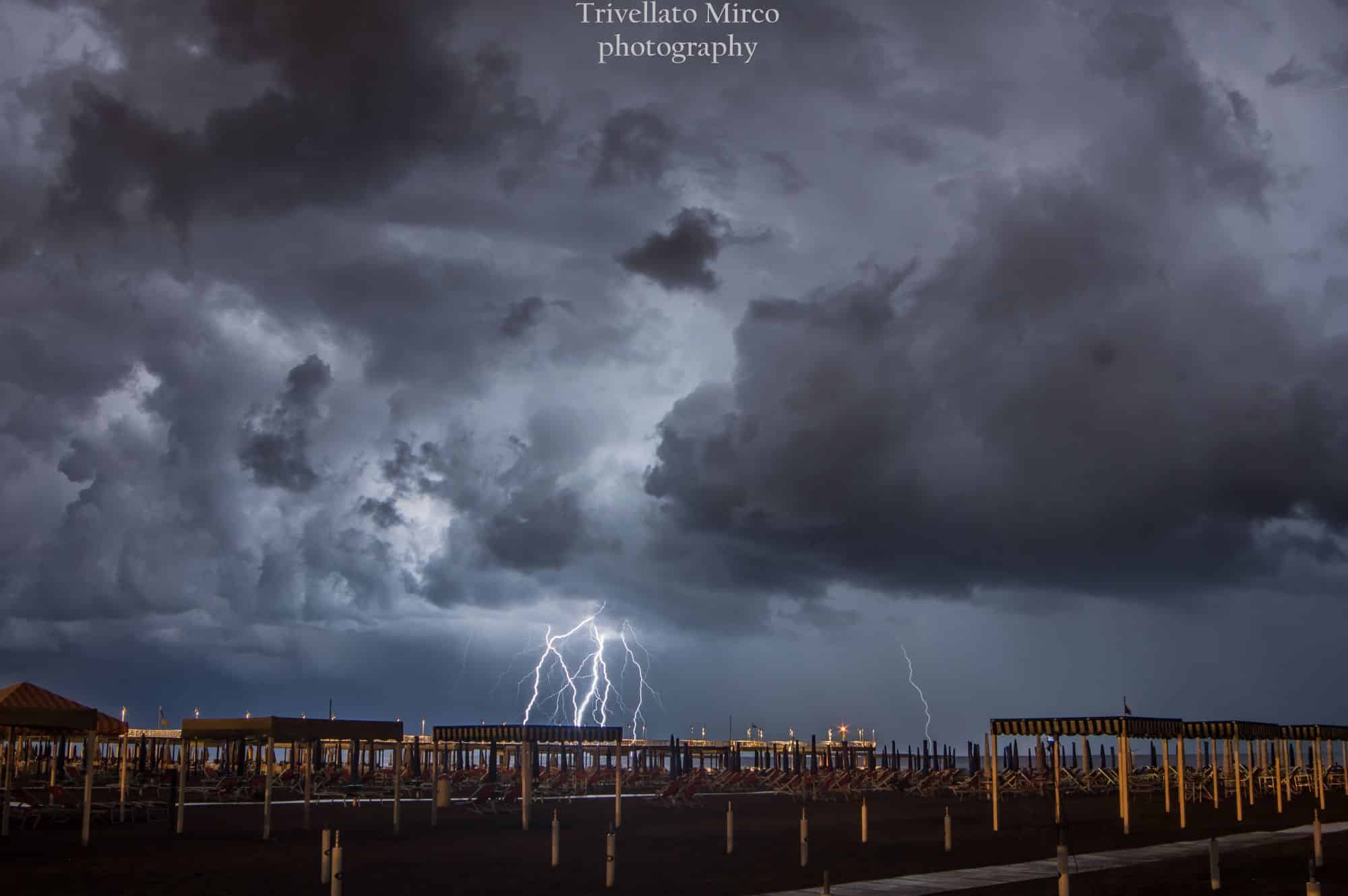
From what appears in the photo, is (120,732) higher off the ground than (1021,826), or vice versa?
(120,732)

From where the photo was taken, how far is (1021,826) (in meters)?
29.1

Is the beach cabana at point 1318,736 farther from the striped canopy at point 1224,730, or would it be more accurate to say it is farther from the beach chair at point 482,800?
the beach chair at point 482,800

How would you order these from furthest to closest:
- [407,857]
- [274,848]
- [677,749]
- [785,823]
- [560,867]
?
[677,749]
[785,823]
[274,848]
[407,857]
[560,867]

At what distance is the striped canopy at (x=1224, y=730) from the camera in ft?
121

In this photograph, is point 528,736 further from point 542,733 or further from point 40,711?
point 40,711

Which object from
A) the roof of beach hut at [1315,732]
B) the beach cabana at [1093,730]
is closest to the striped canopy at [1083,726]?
the beach cabana at [1093,730]

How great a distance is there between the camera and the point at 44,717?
25.1 m

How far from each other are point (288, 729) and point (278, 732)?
0.35 m

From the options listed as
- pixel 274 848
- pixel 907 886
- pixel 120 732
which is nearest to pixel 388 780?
pixel 120 732

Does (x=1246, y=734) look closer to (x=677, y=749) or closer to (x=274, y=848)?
(x=274, y=848)

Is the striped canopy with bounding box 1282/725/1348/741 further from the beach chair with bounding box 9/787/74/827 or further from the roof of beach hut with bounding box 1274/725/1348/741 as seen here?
the beach chair with bounding box 9/787/74/827

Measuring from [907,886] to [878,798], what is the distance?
114ft

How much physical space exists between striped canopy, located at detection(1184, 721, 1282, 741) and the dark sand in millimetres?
2312

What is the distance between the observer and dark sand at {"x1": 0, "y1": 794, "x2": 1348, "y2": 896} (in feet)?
55.0
